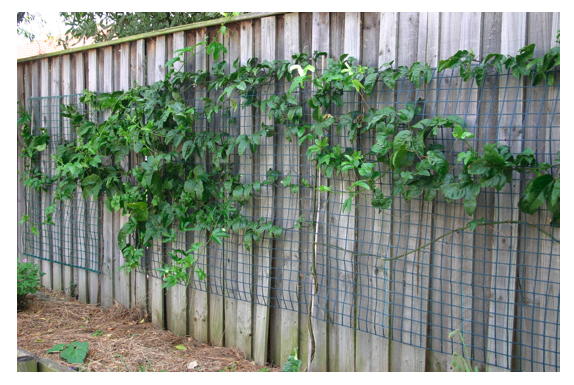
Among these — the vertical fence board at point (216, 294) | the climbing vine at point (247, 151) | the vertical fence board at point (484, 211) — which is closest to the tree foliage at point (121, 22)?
the climbing vine at point (247, 151)

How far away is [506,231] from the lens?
1844 millimetres

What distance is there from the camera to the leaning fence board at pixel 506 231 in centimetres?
181

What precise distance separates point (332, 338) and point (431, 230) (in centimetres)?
83

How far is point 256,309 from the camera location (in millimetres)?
2496

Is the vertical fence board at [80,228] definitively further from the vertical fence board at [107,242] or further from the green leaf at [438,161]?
the green leaf at [438,161]

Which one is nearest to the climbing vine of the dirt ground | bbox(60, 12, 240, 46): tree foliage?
the dirt ground

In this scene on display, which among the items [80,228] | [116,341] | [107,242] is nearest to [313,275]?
[116,341]

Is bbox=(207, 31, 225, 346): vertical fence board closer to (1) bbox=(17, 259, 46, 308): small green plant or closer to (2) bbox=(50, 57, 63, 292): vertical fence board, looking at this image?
(1) bbox=(17, 259, 46, 308): small green plant

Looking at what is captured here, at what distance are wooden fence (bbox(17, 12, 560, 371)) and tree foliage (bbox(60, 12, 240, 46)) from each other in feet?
3.40

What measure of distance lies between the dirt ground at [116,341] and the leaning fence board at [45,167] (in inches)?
16.8

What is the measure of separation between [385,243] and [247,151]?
998 millimetres

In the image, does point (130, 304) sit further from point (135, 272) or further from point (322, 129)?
point (322, 129)
